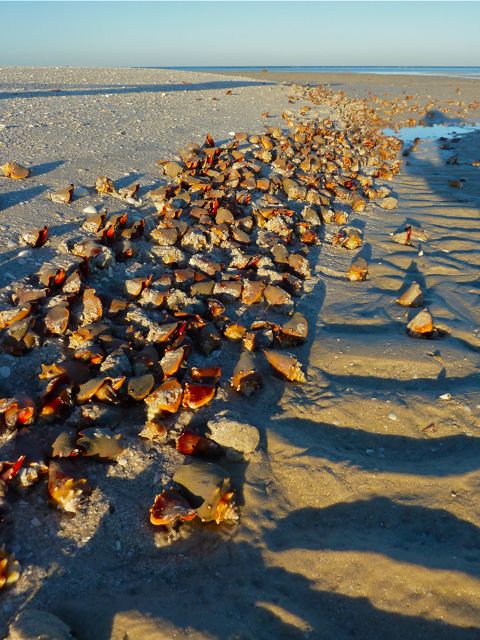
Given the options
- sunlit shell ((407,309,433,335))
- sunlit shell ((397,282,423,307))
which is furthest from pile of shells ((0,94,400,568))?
sunlit shell ((407,309,433,335))

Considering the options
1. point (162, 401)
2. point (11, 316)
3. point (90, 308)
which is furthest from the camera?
point (90, 308)

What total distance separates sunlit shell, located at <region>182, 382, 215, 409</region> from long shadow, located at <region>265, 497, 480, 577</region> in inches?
32.5

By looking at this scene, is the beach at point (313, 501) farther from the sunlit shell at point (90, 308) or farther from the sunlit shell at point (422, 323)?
the sunlit shell at point (90, 308)

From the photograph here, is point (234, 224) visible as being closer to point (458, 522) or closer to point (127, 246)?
point (127, 246)

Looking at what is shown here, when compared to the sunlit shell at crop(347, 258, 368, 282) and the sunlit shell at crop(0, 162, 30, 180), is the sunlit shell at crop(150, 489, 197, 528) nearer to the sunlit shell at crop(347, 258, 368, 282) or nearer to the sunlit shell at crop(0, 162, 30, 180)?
the sunlit shell at crop(347, 258, 368, 282)

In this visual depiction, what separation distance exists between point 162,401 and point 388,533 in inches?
52.4

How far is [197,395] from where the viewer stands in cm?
274

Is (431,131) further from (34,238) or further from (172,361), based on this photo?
(172,361)

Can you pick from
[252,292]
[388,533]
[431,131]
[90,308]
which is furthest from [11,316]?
[431,131]

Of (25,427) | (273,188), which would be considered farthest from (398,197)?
(25,427)

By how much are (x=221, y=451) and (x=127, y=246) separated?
235 centimetres

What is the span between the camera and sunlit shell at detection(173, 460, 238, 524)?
2.12m

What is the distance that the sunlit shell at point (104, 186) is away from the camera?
17.1ft

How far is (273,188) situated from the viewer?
6441mm
